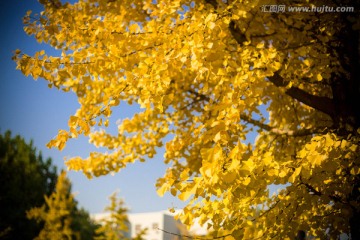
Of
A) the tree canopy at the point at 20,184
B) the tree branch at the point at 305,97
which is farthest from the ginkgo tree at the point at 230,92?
the tree canopy at the point at 20,184

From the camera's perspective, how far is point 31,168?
60.0 ft

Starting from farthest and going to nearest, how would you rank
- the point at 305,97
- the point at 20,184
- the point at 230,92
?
1. the point at 20,184
2. the point at 305,97
3. the point at 230,92

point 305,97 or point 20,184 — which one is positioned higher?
point 20,184

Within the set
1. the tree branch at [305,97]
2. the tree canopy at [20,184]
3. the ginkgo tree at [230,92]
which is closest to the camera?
the ginkgo tree at [230,92]

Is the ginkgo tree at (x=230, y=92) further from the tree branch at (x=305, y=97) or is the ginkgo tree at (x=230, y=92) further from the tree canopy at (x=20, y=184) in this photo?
the tree canopy at (x=20, y=184)

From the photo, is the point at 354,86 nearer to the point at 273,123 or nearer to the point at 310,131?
the point at 310,131

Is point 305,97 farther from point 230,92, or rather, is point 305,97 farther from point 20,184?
point 20,184

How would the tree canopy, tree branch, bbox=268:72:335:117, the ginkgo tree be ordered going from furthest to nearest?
the tree canopy
tree branch, bbox=268:72:335:117
the ginkgo tree

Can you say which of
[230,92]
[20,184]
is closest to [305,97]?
[230,92]

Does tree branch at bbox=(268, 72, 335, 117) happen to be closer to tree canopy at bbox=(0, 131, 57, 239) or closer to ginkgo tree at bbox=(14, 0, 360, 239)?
ginkgo tree at bbox=(14, 0, 360, 239)

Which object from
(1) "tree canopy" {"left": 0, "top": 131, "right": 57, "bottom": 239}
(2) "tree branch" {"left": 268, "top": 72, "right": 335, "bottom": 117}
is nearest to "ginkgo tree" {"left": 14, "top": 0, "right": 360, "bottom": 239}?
(2) "tree branch" {"left": 268, "top": 72, "right": 335, "bottom": 117}

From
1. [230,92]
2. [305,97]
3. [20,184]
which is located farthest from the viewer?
[20,184]

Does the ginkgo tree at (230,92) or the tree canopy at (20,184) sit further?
the tree canopy at (20,184)

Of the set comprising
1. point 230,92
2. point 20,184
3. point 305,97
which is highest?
point 20,184
